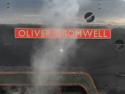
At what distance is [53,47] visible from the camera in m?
4.70

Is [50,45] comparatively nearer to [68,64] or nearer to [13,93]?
[68,64]

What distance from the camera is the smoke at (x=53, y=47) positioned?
4676 millimetres

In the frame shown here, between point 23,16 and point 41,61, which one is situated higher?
point 23,16

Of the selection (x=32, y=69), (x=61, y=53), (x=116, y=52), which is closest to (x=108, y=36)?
(x=116, y=52)

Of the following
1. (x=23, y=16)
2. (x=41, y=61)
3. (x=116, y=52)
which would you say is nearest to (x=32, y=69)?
(x=41, y=61)

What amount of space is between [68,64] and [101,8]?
60 cm

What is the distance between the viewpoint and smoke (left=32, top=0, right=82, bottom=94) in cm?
468

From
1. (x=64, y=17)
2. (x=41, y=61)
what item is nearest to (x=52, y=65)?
(x=41, y=61)

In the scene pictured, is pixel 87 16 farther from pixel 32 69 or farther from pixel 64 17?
pixel 32 69

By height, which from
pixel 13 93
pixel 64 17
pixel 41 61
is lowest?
pixel 13 93

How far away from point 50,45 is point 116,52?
0.61 meters

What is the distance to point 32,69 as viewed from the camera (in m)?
4.69

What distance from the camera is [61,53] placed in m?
4.71

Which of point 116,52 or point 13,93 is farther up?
point 116,52
